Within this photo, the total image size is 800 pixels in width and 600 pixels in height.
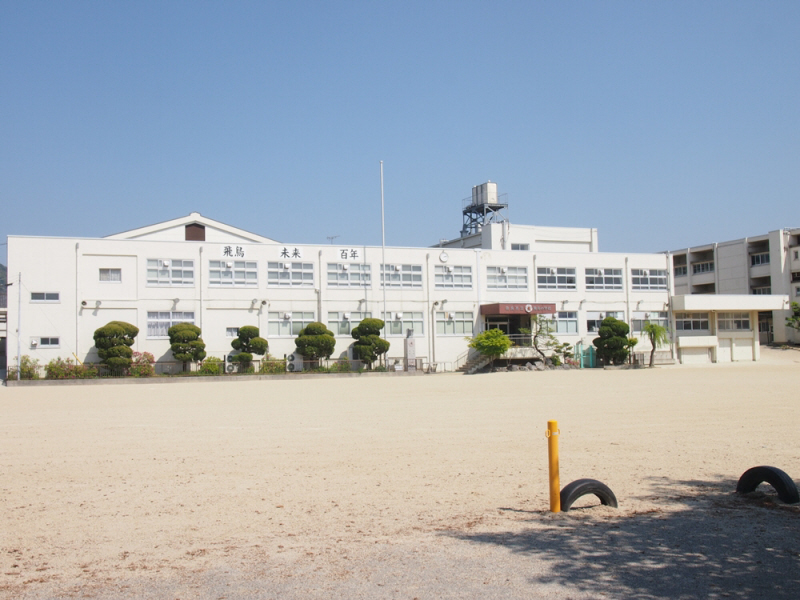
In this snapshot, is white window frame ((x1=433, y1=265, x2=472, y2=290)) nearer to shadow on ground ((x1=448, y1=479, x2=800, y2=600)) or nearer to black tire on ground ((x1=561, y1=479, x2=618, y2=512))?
shadow on ground ((x1=448, y1=479, x2=800, y2=600))

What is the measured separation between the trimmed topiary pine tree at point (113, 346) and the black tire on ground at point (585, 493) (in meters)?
31.0

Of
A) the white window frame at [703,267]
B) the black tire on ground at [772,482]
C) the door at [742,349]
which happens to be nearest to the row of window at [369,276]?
the door at [742,349]

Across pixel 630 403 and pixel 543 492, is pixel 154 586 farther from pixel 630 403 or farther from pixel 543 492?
pixel 630 403

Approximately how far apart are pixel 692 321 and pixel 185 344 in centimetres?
3430

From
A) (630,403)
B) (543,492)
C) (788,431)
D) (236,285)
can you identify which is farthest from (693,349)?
(543,492)

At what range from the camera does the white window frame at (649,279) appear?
48688 mm

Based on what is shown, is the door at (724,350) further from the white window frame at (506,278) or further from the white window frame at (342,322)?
the white window frame at (342,322)

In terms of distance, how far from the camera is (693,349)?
48.2m

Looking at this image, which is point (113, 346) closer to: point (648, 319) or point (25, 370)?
point (25, 370)

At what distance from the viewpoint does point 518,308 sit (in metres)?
42.8

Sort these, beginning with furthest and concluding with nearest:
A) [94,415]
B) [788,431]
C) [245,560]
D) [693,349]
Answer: [693,349], [94,415], [788,431], [245,560]

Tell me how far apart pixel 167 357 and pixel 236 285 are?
5.31 meters

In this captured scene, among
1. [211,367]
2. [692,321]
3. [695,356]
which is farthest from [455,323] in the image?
[692,321]

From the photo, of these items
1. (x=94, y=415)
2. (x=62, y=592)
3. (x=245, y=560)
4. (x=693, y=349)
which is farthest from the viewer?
(x=693, y=349)
